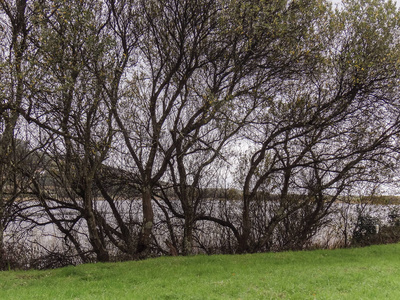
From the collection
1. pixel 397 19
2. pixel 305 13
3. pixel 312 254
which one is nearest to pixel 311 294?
pixel 312 254

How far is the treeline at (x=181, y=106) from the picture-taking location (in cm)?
1070

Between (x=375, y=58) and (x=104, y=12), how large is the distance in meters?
9.65

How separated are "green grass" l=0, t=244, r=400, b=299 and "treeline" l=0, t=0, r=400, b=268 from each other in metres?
3.22

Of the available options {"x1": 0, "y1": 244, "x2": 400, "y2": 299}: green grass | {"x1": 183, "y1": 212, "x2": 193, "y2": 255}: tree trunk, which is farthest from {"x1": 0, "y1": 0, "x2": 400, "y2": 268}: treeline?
{"x1": 0, "y1": 244, "x2": 400, "y2": 299}: green grass

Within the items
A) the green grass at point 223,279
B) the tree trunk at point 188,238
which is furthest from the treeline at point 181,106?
the green grass at point 223,279

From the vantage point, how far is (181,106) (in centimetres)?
1361

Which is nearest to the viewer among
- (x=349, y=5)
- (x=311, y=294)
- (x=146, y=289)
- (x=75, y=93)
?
(x=311, y=294)

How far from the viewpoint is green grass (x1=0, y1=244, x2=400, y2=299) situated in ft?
23.6

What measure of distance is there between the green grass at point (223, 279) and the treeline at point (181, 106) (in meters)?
3.22

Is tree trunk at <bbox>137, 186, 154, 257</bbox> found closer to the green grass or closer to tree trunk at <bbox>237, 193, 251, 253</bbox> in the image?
the green grass

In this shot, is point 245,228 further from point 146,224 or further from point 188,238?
point 146,224

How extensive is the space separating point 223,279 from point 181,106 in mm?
7084

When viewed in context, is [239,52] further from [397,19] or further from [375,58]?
[397,19]

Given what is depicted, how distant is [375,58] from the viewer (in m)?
12.1
